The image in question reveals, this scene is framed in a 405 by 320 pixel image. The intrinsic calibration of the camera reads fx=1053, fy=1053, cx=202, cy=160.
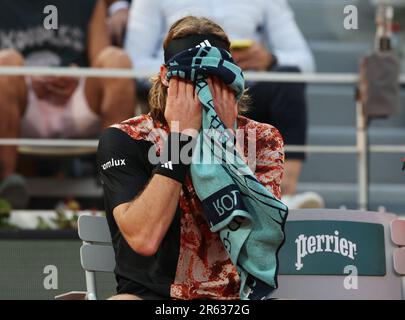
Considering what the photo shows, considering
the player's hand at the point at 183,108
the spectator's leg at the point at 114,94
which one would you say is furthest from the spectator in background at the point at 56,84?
the player's hand at the point at 183,108

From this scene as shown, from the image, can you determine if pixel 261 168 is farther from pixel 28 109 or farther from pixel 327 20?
pixel 327 20

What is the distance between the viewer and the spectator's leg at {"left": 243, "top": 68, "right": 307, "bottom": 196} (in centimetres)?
578

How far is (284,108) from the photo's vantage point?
583 centimetres

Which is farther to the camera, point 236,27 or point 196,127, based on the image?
point 236,27

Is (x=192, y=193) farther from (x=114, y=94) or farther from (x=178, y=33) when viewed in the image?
(x=114, y=94)

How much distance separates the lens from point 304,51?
19.9 feet

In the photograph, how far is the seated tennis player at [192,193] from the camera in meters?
2.67

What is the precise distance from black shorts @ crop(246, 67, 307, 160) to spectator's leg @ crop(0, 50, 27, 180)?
1281 mm

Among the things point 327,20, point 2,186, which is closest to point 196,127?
point 2,186

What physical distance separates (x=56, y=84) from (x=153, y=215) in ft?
11.2

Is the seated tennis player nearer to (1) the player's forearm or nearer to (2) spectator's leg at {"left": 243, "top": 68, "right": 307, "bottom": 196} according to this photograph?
(1) the player's forearm

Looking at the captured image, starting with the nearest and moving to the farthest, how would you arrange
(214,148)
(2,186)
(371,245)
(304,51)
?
(214,148) < (371,245) < (2,186) < (304,51)

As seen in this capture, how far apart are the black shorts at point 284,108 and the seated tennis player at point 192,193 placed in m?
2.91
